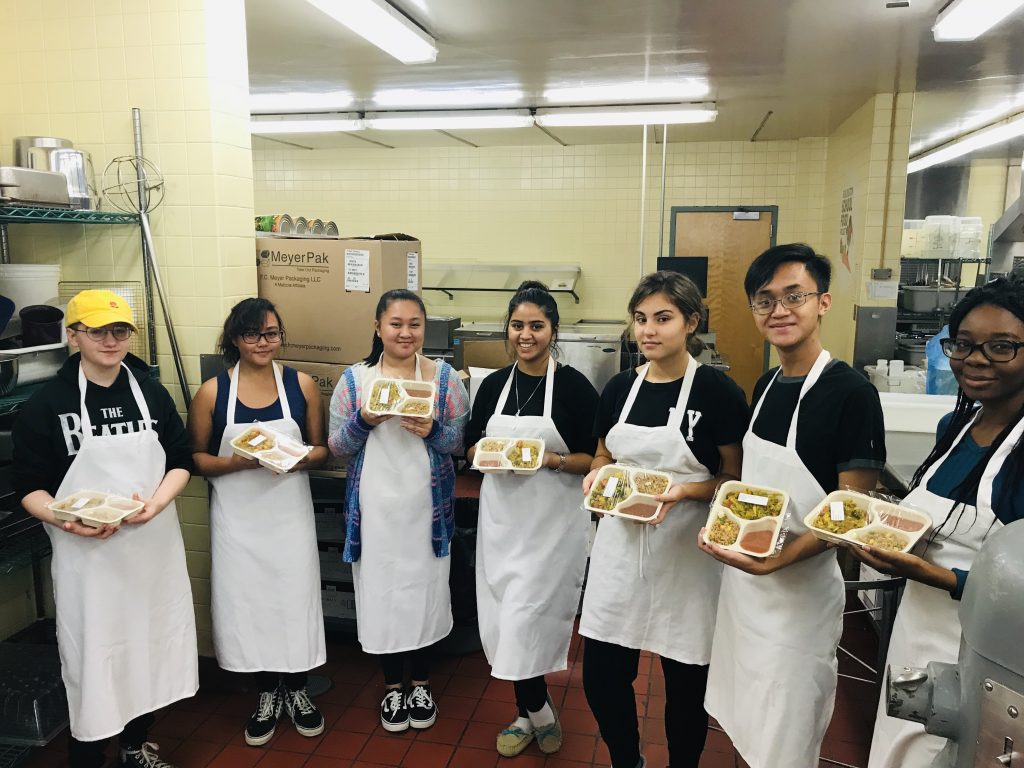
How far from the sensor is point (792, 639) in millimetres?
2008

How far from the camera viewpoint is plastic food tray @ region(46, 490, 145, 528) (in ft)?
7.32

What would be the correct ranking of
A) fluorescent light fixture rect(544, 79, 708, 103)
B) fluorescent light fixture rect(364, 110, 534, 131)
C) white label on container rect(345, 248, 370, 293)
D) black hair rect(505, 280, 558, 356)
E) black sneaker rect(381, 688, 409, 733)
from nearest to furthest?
black hair rect(505, 280, 558, 356), black sneaker rect(381, 688, 409, 733), white label on container rect(345, 248, 370, 293), fluorescent light fixture rect(544, 79, 708, 103), fluorescent light fixture rect(364, 110, 534, 131)

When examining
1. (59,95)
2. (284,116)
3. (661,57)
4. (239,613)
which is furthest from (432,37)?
(239,613)

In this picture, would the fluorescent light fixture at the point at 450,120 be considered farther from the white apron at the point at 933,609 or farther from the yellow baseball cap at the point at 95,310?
the white apron at the point at 933,609

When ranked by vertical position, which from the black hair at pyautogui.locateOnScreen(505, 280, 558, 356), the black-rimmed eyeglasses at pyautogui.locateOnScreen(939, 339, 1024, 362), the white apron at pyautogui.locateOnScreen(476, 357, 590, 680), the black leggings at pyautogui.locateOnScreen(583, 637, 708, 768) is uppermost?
the black hair at pyautogui.locateOnScreen(505, 280, 558, 356)

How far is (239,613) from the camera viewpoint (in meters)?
2.81

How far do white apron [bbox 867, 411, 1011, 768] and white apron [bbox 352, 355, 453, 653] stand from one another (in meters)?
1.64

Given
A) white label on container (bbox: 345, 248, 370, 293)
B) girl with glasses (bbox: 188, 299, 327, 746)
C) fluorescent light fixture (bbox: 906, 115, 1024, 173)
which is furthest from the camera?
fluorescent light fixture (bbox: 906, 115, 1024, 173)

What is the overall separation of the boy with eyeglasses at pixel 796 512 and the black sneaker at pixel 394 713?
1425 millimetres

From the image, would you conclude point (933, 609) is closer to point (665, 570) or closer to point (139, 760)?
point (665, 570)

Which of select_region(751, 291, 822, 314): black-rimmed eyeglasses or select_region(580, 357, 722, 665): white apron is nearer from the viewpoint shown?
select_region(751, 291, 822, 314): black-rimmed eyeglasses

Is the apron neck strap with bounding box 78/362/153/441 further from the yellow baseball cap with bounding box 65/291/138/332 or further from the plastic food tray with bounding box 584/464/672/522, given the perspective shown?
the plastic food tray with bounding box 584/464/672/522

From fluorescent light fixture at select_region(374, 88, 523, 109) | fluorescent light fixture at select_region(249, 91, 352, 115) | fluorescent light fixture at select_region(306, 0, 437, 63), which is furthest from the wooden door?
fluorescent light fixture at select_region(306, 0, 437, 63)

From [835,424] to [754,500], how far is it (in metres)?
0.29
